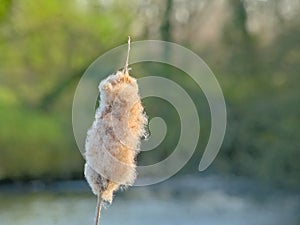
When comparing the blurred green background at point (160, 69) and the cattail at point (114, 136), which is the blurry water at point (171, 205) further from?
the cattail at point (114, 136)

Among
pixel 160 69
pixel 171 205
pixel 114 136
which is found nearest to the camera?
pixel 114 136

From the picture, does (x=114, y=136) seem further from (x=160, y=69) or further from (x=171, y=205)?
(x=160, y=69)

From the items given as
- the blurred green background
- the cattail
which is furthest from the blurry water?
the cattail

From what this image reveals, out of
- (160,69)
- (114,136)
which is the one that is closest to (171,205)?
(160,69)

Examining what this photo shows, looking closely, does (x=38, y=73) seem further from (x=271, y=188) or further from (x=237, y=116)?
(x=271, y=188)

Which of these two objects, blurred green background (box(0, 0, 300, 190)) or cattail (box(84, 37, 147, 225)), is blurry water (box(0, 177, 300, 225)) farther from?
cattail (box(84, 37, 147, 225))

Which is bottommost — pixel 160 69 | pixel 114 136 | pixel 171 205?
pixel 114 136
